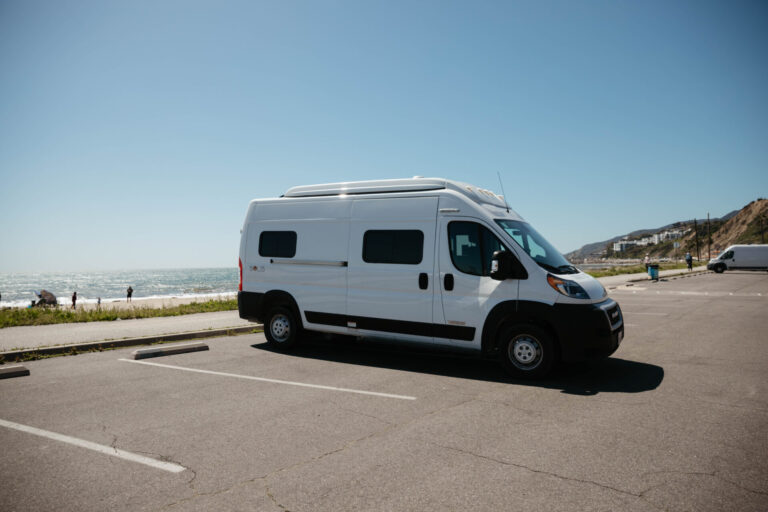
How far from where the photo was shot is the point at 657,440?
4.08 m

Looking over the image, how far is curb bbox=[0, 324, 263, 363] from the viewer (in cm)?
780

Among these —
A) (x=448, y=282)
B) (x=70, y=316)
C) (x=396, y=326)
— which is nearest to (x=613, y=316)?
(x=448, y=282)

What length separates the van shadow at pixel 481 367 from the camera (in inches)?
235

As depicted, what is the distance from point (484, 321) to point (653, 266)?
2723 centimetres

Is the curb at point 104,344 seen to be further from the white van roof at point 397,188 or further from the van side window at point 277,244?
the white van roof at point 397,188

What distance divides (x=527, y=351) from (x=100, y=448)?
486cm

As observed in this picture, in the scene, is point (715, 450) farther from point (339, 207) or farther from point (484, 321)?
point (339, 207)

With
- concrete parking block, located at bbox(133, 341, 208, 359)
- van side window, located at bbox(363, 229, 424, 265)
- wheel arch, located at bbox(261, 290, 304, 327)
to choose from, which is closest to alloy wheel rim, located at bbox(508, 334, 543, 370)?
van side window, located at bbox(363, 229, 424, 265)

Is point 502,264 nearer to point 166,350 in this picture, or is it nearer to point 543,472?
point 543,472

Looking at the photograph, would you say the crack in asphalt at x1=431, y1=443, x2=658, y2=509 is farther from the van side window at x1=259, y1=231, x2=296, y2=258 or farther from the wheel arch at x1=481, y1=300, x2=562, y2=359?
the van side window at x1=259, y1=231, x2=296, y2=258

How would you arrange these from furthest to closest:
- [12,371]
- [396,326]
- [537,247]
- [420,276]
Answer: [396,326]
[420,276]
[537,247]
[12,371]

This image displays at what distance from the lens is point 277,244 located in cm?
862

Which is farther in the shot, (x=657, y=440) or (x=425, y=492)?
(x=657, y=440)

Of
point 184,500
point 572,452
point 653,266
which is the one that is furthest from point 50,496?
point 653,266
